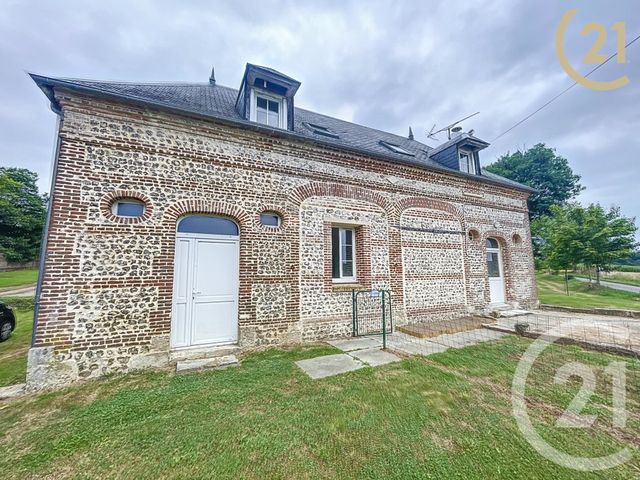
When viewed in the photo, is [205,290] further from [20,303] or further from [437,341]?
[20,303]

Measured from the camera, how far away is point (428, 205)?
26.6ft

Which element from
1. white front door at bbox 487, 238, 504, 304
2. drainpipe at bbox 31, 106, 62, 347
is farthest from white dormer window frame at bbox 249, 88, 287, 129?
white front door at bbox 487, 238, 504, 304

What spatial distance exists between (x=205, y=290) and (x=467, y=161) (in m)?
10.1

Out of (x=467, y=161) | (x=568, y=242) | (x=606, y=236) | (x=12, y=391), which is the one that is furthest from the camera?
(x=568, y=242)

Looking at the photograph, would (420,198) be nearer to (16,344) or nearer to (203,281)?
(203,281)

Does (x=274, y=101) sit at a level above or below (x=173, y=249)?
above

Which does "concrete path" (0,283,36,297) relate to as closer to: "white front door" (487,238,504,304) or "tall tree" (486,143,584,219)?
"white front door" (487,238,504,304)

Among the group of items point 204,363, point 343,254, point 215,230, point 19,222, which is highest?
point 19,222

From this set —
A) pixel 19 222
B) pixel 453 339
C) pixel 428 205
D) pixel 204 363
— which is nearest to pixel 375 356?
pixel 453 339

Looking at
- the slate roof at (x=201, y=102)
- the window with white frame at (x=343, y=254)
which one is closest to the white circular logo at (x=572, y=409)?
the window with white frame at (x=343, y=254)

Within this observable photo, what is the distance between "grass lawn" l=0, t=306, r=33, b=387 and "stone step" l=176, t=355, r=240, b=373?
2383 mm

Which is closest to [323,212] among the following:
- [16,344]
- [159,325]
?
[159,325]

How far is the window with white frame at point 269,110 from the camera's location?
6.53 m

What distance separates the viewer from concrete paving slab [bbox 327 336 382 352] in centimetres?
549
